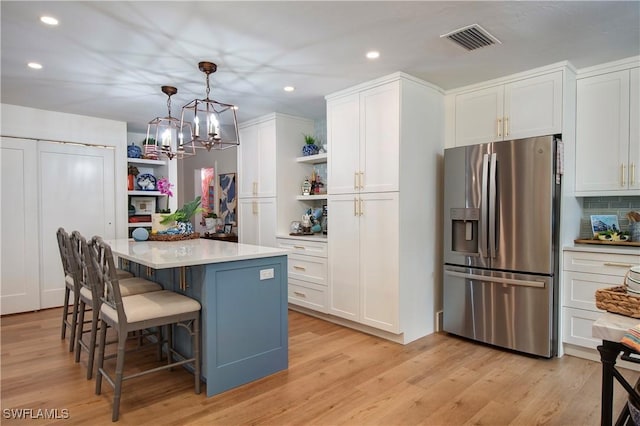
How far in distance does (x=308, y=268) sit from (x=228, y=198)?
8.93 ft

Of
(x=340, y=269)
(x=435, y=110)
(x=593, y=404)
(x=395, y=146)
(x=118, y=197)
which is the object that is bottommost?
(x=593, y=404)

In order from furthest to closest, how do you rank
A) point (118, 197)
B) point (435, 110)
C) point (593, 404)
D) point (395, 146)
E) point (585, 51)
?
1. point (118, 197)
2. point (435, 110)
3. point (395, 146)
4. point (585, 51)
5. point (593, 404)

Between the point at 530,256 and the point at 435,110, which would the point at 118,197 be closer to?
the point at 435,110

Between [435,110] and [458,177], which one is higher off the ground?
[435,110]

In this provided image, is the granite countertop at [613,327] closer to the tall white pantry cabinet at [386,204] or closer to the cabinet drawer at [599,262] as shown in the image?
the cabinet drawer at [599,262]

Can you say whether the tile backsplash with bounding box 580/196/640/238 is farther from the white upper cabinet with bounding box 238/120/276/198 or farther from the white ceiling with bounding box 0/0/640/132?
the white upper cabinet with bounding box 238/120/276/198

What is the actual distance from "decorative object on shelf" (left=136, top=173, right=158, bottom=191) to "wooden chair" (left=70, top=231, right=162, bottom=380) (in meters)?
2.52

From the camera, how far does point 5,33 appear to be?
2467 mm

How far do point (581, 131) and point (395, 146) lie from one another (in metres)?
1.53

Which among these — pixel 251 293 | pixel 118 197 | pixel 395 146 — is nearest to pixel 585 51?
pixel 395 146

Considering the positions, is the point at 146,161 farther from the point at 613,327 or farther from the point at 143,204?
the point at 613,327

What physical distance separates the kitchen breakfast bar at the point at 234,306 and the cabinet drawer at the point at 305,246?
1.26 m

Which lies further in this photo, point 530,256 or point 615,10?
point 530,256

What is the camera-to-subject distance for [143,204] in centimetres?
546
